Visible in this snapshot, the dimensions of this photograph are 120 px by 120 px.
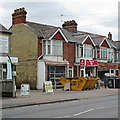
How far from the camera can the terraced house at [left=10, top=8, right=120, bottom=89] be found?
33138 millimetres

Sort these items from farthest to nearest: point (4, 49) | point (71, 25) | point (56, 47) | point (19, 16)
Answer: point (71, 25) < point (19, 16) < point (56, 47) < point (4, 49)

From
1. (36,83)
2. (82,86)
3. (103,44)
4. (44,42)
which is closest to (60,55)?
(44,42)

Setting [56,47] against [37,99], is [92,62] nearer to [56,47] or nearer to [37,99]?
[56,47]

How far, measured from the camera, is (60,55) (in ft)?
114

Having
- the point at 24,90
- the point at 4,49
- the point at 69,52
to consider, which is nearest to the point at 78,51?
the point at 69,52

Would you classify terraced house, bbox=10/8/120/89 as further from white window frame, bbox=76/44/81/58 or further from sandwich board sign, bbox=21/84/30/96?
sandwich board sign, bbox=21/84/30/96

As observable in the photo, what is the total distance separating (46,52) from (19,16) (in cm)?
671

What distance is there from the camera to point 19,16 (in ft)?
119

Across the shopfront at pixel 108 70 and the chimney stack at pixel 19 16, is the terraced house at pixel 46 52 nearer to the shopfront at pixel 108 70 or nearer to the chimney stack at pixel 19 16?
the chimney stack at pixel 19 16

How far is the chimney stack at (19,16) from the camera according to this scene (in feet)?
117

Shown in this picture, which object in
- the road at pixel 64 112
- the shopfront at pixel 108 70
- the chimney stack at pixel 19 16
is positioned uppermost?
the chimney stack at pixel 19 16

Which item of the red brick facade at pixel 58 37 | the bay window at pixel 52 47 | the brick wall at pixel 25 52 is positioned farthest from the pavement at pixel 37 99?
the red brick facade at pixel 58 37

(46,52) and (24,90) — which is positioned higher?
(46,52)

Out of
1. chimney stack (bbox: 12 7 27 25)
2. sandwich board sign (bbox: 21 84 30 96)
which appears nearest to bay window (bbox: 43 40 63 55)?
chimney stack (bbox: 12 7 27 25)
